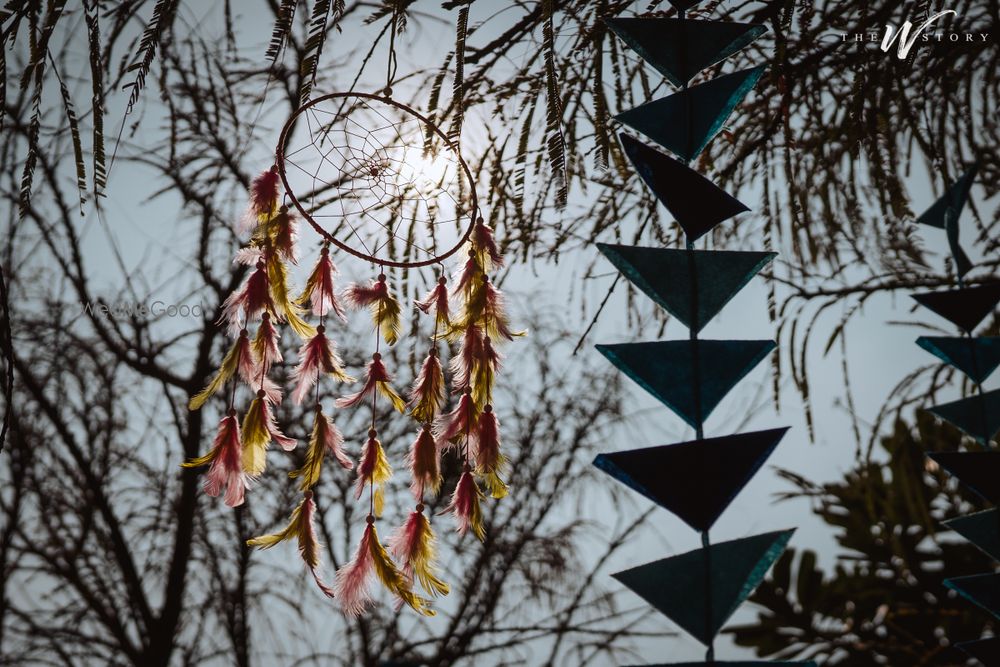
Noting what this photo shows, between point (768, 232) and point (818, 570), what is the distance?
2208 millimetres

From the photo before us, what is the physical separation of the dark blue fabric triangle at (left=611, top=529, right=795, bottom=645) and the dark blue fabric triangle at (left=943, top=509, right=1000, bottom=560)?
44 centimetres

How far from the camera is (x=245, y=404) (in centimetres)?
198

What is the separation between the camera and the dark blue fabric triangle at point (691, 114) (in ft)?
1.92

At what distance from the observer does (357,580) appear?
681 mm

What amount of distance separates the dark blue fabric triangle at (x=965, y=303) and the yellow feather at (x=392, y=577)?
1.96 ft

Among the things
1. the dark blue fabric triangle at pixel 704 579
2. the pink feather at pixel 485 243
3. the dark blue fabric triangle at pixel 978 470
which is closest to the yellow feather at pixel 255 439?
the pink feather at pixel 485 243

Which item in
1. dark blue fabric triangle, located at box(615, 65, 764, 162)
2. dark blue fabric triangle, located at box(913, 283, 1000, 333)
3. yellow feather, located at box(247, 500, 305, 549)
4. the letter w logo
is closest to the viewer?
dark blue fabric triangle, located at box(615, 65, 764, 162)

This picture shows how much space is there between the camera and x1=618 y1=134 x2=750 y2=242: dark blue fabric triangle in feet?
1.86

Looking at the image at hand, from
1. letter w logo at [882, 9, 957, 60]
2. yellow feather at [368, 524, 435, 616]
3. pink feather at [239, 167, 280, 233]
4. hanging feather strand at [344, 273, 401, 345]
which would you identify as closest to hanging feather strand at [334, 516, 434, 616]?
yellow feather at [368, 524, 435, 616]

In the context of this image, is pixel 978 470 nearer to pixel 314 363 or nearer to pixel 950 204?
pixel 950 204

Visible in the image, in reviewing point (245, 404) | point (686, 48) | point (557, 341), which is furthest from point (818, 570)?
point (686, 48)

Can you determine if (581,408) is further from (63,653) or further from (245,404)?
(63,653)

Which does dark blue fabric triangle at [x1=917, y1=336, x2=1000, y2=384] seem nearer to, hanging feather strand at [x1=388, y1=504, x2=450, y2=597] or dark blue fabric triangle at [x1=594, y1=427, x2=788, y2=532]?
dark blue fabric triangle at [x1=594, y1=427, x2=788, y2=532]

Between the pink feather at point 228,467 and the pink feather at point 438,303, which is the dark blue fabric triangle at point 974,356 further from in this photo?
the pink feather at point 228,467
